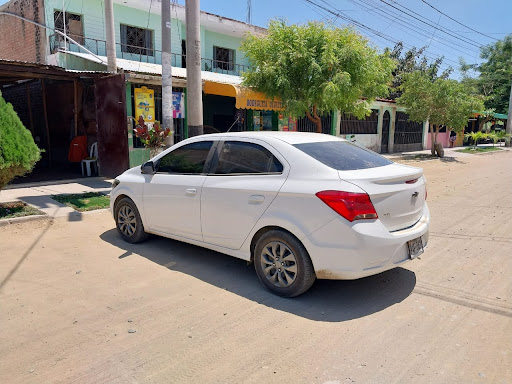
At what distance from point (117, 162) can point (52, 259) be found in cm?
610

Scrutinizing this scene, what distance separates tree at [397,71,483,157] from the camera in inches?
729

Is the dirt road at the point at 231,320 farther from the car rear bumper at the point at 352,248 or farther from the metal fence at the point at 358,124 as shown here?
the metal fence at the point at 358,124

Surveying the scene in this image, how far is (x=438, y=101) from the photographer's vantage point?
1861 cm

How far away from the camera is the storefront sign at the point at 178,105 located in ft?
39.7

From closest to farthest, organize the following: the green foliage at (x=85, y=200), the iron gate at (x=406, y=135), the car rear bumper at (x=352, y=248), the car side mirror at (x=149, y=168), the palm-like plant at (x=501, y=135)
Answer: the car rear bumper at (x=352, y=248)
the car side mirror at (x=149, y=168)
the green foliage at (x=85, y=200)
the iron gate at (x=406, y=135)
the palm-like plant at (x=501, y=135)

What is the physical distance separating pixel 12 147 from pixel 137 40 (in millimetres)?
11790

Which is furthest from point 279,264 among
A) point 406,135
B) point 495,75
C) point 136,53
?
point 495,75

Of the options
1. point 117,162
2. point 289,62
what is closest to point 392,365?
point 117,162

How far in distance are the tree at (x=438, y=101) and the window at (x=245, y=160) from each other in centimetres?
1700

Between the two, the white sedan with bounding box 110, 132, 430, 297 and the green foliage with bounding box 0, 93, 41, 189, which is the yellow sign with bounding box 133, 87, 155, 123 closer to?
the green foliage with bounding box 0, 93, 41, 189

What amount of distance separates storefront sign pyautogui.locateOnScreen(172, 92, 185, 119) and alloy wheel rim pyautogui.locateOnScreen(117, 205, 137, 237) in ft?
23.1

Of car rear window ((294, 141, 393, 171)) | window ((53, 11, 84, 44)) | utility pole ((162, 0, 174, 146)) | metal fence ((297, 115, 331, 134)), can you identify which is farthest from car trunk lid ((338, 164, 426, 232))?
window ((53, 11, 84, 44))

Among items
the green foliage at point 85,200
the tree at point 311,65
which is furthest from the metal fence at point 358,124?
the green foliage at point 85,200

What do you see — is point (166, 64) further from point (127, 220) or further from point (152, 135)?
point (127, 220)
